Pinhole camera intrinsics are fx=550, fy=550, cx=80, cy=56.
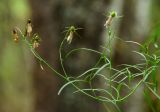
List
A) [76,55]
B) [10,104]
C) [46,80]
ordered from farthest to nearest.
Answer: [10,104] → [46,80] → [76,55]

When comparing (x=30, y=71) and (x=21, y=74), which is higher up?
(x=30, y=71)

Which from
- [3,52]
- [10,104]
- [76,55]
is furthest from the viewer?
[3,52]

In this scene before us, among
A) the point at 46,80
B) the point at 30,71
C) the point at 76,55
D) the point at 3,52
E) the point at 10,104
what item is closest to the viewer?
the point at 76,55

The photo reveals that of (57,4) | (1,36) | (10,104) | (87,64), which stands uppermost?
(57,4)

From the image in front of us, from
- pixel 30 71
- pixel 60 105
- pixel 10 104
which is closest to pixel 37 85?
pixel 30 71

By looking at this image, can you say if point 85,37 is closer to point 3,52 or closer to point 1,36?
point 1,36

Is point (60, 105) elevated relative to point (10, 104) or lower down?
elevated

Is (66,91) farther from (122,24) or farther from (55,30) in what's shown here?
(122,24)

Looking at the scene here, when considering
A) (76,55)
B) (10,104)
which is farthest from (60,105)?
(10,104)

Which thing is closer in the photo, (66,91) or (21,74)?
(66,91)
